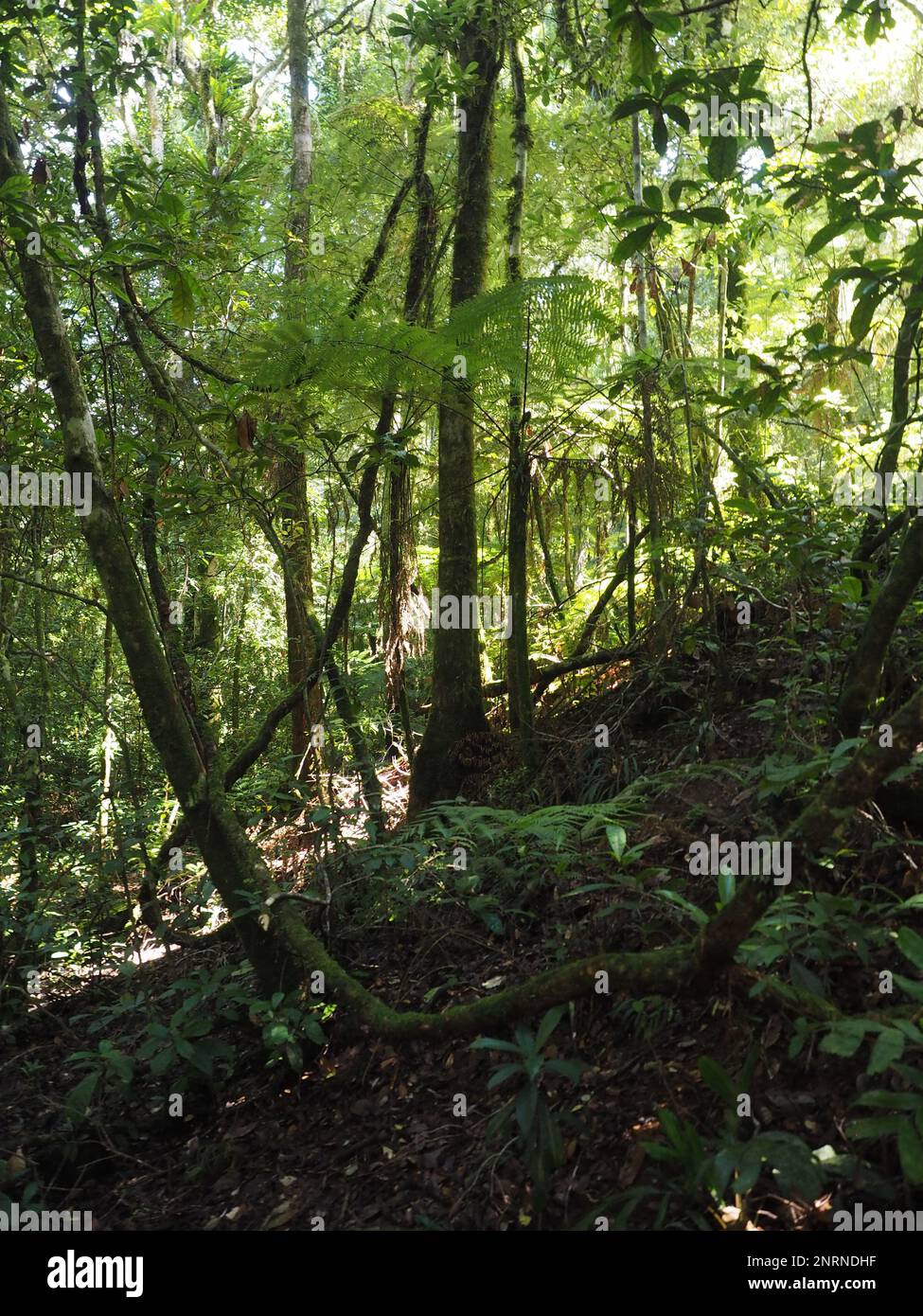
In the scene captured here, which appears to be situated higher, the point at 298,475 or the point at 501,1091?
the point at 298,475

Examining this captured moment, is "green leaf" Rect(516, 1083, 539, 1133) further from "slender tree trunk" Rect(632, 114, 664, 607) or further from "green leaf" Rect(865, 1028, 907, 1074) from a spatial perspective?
"slender tree trunk" Rect(632, 114, 664, 607)

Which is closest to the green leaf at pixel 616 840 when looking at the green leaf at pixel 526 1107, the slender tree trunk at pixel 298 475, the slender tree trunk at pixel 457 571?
the green leaf at pixel 526 1107

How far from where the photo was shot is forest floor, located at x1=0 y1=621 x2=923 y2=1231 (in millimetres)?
2514

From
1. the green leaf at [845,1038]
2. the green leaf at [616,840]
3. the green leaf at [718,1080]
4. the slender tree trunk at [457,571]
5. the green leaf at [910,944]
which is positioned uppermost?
the slender tree trunk at [457,571]

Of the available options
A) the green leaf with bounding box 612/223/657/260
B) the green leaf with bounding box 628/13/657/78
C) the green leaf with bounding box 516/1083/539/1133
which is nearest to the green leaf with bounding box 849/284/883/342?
the green leaf with bounding box 612/223/657/260

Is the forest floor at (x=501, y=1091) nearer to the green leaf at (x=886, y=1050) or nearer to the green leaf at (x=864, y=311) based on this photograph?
the green leaf at (x=886, y=1050)

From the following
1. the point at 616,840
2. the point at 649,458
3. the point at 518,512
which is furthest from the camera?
the point at 649,458

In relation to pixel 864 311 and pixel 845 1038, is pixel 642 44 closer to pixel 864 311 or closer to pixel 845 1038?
pixel 864 311

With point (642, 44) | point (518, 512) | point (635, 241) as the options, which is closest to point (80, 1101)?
point (518, 512)

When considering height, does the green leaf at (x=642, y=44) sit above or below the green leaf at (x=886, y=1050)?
above

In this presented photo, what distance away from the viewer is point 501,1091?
3.13 m

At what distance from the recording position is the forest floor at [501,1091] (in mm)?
2514

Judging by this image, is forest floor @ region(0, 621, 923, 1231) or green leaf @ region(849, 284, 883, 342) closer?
forest floor @ region(0, 621, 923, 1231)

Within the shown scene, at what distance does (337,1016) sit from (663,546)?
9.48 ft
